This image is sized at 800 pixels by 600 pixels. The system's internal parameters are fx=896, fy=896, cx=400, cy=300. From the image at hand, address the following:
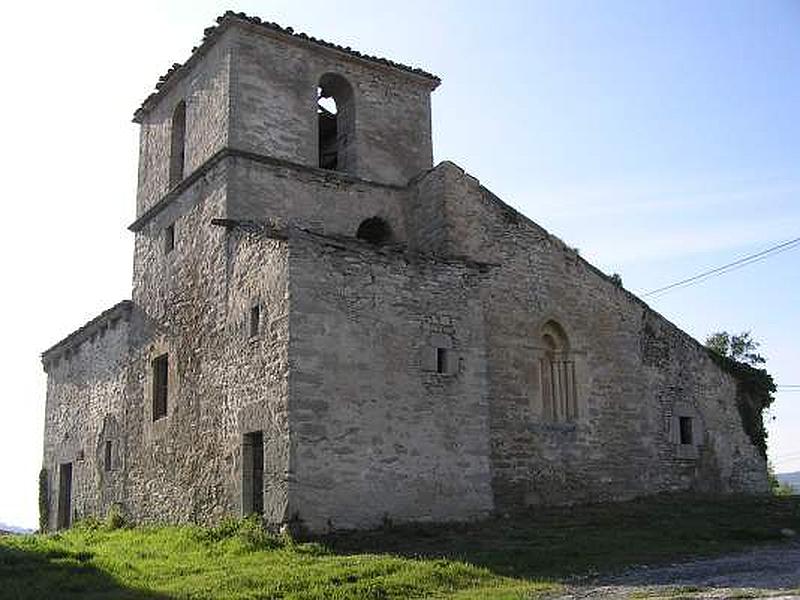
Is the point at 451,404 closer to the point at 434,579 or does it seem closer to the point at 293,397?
the point at 293,397

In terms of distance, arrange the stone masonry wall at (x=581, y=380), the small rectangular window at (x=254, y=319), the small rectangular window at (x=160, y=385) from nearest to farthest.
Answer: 1. the small rectangular window at (x=254, y=319)
2. the stone masonry wall at (x=581, y=380)
3. the small rectangular window at (x=160, y=385)

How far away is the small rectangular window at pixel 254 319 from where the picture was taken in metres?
14.3

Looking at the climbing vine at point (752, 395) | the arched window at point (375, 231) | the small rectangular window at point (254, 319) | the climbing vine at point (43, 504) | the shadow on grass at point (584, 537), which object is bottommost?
the shadow on grass at point (584, 537)

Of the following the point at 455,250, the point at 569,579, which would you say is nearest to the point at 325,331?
the point at 455,250

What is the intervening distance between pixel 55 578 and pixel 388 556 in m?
4.12

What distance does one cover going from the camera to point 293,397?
1279 centimetres

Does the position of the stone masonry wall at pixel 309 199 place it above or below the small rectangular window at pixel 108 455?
above

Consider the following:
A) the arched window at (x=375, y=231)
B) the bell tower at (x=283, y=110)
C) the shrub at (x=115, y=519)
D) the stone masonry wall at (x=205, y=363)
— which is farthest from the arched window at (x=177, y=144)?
Answer: the shrub at (x=115, y=519)

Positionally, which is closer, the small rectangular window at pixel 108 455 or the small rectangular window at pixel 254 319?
the small rectangular window at pixel 254 319

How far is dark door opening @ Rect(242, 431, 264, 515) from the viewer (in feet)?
45.6

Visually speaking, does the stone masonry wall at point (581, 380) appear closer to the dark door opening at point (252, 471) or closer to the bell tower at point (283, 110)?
the bell tower at point (283, 110)

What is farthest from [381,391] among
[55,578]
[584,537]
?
[55,578]

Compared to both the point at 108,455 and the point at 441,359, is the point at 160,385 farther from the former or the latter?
the point at 441,359

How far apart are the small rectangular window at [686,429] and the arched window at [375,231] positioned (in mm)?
7338
